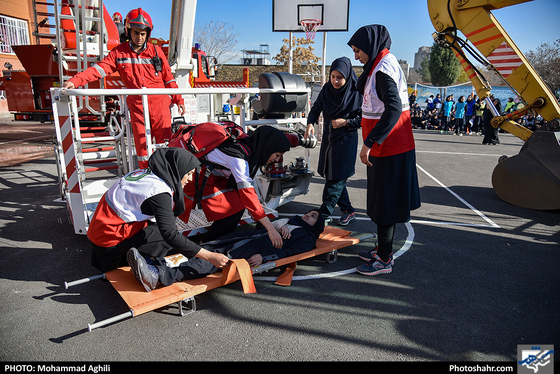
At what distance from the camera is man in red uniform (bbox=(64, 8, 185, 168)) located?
4602 millimetres

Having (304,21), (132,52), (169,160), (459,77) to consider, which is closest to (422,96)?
(304,21)

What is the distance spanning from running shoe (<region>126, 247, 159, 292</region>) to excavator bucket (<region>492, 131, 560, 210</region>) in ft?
18.7

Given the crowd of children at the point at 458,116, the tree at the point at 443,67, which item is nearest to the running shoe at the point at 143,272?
the crowd of children at the point at 458,116

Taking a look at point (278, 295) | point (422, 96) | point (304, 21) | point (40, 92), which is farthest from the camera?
point (422, 96)

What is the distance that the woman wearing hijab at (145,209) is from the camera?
2.69 meters

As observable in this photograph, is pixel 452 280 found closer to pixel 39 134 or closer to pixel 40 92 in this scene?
pixel 40 92

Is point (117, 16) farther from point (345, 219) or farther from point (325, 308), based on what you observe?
point (325, 308)

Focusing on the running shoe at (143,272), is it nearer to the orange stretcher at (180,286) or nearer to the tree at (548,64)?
the orange stretcher at (180,286)

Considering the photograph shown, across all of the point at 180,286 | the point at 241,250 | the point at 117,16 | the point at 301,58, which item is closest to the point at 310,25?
the point at 117,16

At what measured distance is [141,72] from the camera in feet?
15.9

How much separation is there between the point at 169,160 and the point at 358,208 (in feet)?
11.8

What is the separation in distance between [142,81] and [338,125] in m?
2.68

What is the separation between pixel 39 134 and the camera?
13.3 meters

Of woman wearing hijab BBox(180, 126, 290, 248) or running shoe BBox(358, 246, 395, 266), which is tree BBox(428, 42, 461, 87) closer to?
running shoe BBox(358, 246, 395, 266)
